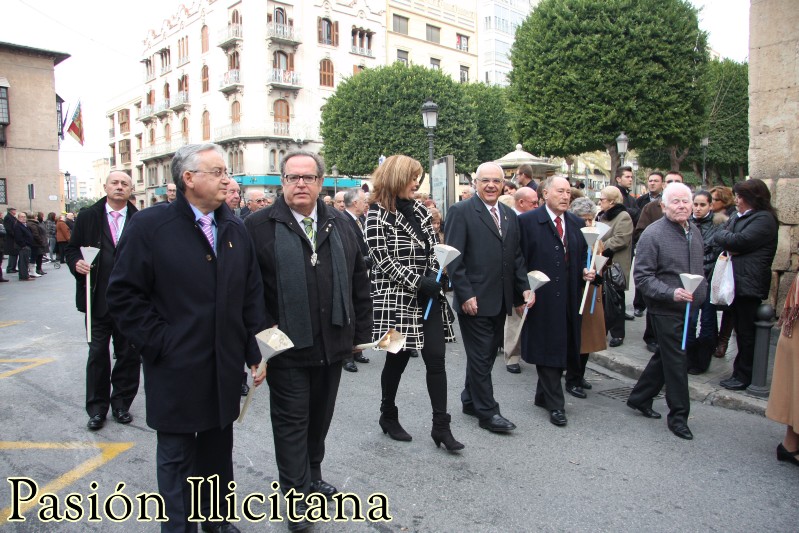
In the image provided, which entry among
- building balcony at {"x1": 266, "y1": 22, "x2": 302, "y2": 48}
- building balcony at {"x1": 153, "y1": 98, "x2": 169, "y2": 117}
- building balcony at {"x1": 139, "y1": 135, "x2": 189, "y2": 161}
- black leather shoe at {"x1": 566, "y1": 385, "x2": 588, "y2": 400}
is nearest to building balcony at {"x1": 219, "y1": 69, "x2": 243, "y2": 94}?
building balcony at {"x1": 266, "y1": 22, "x2": 302, "y2": 48}

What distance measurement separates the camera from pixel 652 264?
190 inches

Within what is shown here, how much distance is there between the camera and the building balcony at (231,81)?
1660 inches

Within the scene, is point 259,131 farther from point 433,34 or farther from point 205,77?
point 433,34

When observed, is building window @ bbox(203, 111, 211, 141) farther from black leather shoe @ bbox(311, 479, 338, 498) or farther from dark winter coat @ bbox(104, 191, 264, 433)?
dark winter coat @ bbox(104, 191, 264, 433)

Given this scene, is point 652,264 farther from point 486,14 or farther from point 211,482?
point 486,14

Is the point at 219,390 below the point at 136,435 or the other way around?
the other way around

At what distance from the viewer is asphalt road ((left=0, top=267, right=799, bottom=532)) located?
132 inches

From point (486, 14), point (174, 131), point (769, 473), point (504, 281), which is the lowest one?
point (769, 473)

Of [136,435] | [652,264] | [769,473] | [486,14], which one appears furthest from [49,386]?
[486,14]

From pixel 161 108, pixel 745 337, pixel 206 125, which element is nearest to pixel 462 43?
pixel 206 125

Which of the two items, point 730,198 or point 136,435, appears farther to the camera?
point 730,198

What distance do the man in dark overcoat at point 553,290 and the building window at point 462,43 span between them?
51.1 meters

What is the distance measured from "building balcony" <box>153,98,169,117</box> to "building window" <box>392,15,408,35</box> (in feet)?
68.3

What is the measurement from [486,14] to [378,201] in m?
57.2
